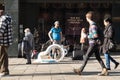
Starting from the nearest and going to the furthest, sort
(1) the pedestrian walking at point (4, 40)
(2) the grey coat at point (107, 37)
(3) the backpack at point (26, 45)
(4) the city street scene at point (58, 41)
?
(1) the pedestrian walking at point (4, 40) → (4) the city street scene at point (58, 41) → (2) the grey coat at point (107, 37) → (3) the backpack at point (26, 45)

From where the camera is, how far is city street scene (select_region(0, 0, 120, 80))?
13562mm

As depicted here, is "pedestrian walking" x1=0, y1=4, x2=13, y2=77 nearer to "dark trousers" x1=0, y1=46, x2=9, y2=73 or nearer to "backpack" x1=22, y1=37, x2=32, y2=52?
"dark trousers" x1=0, y1=46, x2=9, y2=73

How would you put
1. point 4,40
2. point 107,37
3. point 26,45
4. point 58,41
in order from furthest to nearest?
point 58,41 < point 26,45 < point 107,37 < point 4,40

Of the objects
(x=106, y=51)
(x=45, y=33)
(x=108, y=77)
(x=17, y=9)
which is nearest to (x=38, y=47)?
(x=45, y=33)

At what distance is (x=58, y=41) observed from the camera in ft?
66.8

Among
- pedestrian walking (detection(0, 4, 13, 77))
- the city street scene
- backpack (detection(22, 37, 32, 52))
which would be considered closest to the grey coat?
the city street scene

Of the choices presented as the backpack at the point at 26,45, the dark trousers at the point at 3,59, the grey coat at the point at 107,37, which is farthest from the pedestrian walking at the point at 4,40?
the backpack at the point at 26,45

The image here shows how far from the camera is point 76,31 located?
27500mm

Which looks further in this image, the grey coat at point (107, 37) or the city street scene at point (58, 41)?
the grey coat at point (107, 37)

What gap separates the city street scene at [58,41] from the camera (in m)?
13.6

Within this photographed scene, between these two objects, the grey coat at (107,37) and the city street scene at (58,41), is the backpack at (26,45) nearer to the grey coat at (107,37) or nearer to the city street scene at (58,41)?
the city street scene at (58,41)

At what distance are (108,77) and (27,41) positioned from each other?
671 cm

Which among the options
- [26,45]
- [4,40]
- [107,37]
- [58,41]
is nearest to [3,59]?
[4,40]

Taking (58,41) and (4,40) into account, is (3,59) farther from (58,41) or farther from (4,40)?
(58,41)
